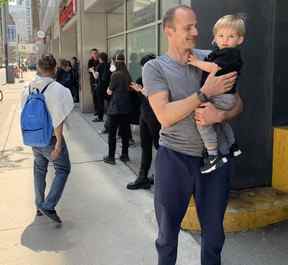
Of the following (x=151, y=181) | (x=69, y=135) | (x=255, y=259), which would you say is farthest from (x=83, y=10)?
(x=255, y=259)

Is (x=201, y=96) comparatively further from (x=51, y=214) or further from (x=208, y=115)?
(x=51, y=214)

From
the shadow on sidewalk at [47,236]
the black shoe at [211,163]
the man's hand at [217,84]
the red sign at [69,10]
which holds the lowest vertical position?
the shadow on sidewalk at [47,236]

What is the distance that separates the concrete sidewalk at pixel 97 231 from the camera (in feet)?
12.6

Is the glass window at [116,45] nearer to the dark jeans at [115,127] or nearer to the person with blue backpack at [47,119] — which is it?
the dark jeans at [115,127]

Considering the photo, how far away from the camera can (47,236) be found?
14.3 ft

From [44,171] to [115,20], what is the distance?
9129 mm

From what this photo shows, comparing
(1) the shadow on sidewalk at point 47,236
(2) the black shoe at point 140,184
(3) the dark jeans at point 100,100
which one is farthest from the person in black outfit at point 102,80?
(1) the shadow on sidewalk at point 47,236

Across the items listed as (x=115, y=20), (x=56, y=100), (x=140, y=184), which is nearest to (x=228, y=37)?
(x=56, y=100)

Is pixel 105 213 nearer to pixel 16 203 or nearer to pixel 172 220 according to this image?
pixel 16 203

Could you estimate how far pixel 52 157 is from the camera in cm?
447

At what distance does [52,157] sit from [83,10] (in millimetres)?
9277

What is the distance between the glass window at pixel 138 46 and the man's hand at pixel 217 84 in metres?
5.50

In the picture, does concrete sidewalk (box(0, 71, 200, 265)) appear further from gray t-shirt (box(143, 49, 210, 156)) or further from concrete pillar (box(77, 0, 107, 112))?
concrete pillar (box(77, 0, 107, 112))

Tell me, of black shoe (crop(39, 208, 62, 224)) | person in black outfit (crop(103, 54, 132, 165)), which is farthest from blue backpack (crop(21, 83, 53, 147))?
person in black outfit (crop(103, 54, 132, 165))
